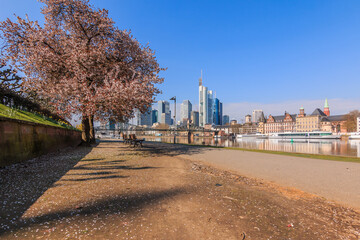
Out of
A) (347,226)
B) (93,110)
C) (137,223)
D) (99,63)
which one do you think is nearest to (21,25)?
(99,63)

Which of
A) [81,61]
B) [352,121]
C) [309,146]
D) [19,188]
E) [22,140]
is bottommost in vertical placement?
[309,146]

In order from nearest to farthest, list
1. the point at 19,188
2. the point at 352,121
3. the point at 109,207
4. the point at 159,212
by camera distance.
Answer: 1. the point at 159,212
2. the point at 109,207
3. the point at 19,188
4. the point at 352,121

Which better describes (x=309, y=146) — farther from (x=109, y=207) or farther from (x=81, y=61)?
(x=109, y=207)

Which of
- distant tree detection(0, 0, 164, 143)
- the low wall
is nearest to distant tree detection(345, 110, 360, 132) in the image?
distant tree detection(0, 0, 164, 143)

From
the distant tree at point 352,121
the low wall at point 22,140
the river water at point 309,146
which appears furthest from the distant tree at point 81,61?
the distant tree at point 352,121

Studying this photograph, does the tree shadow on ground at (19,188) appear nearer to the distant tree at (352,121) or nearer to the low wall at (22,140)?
the low wall at (22,140)

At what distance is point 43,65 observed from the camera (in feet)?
46.4

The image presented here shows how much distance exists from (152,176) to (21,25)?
1701 cm

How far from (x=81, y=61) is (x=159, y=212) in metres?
13.5

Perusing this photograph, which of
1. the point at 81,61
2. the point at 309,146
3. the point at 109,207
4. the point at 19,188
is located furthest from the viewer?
the point at 309,146

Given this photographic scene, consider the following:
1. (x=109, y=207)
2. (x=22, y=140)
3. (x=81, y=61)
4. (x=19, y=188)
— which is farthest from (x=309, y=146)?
(x=19, y=188)

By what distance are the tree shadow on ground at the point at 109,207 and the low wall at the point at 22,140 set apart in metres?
5.86

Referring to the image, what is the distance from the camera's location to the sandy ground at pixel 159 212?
3.18 meters

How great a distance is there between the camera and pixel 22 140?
29.6ft
